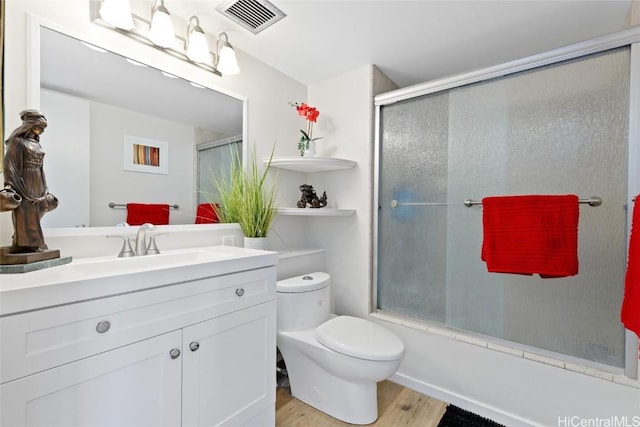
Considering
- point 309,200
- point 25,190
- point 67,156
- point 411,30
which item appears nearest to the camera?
point 25,190

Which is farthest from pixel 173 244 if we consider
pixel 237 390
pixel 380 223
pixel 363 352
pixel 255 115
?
pixel 380 223

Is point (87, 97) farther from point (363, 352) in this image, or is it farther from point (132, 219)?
point (363, 352)

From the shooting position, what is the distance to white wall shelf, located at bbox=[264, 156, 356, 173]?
1.83 metres

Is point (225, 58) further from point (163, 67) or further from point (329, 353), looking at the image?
point (329, 353)

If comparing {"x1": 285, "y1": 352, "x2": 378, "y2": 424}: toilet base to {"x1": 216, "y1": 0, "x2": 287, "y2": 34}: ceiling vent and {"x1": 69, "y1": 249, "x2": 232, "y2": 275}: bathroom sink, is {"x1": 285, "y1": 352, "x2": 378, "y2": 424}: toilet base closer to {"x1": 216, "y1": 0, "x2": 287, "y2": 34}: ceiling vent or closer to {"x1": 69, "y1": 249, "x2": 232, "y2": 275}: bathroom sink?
{"x1": 69, "y1": 249, "x2": 232, "y2": 275}: bathroom sink

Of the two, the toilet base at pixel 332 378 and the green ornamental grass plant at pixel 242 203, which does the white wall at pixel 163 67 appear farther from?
the toilet base at pixel 332 378

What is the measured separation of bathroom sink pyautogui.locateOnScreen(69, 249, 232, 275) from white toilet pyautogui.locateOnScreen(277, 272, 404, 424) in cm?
48

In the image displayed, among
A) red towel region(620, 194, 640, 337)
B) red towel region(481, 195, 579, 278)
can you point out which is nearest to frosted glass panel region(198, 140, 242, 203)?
red towel region(481, 195, 579, 278)

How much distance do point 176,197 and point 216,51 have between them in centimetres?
89

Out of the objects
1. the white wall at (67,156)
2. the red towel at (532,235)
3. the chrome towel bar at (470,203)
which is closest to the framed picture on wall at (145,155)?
the white wall at (67,156)

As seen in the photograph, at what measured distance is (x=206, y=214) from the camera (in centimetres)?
162

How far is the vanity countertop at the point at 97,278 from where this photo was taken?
2.29ft
